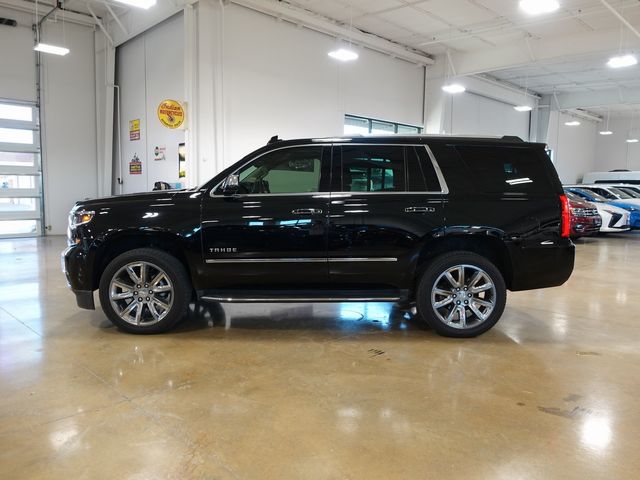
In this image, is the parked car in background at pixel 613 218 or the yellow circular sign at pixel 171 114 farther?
the parked car in background at pixel 613 218

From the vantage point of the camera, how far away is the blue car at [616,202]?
1226 centimetres

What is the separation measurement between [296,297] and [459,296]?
56.1 inches

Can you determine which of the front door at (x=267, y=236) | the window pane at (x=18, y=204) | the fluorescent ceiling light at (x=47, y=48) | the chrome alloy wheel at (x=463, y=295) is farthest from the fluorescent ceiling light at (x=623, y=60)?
the window pane at (x=18, y=204)

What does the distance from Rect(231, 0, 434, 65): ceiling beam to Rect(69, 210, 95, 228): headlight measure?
7429mm

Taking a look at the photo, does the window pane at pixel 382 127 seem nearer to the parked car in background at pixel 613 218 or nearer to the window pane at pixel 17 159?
the parked car in background at pixel 613 218

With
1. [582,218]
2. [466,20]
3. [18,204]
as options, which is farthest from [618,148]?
[18,204]

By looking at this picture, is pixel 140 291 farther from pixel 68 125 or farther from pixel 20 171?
pixel 68 125

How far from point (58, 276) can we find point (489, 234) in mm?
6033

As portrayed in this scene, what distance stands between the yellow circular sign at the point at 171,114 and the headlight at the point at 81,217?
19.0ft

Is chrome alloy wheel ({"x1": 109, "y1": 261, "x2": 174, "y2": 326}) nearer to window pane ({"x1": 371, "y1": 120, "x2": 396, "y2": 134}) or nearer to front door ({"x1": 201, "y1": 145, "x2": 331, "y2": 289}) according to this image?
front door ({"x1": 201, "y1": 145, "x2": 331, "y2": 289})

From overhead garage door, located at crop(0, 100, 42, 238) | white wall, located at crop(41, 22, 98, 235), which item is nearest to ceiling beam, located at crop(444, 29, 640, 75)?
white wall, located at crop(41, 22, 98, 235)

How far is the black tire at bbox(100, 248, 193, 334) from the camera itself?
4.02 meters

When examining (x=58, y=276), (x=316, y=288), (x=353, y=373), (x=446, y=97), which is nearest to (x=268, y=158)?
(x=316, y=288)

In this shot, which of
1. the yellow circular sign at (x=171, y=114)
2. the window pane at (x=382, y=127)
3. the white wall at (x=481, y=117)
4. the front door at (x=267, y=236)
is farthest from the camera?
the white wall at (x=481, y=117)
